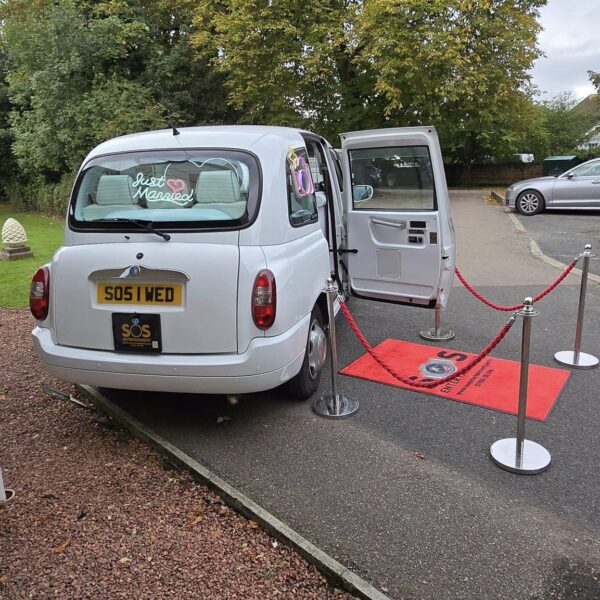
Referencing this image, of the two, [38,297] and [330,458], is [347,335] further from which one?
[38,297]

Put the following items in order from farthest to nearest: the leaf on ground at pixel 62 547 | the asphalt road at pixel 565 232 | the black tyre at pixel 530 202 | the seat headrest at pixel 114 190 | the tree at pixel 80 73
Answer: the tree at pixel 80 73 → the black tyre at pixel 530 202 → the asphalt road at pixel 565 232 → the seat headrest at pixel 114 190 → the leaf on ground at pixel 62 547

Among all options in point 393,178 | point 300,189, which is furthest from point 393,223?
point 300,189

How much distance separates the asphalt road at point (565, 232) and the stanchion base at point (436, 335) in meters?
3.97

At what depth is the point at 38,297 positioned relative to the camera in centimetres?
359

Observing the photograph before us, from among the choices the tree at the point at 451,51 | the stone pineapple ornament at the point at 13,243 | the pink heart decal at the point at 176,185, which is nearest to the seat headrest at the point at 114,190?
the pink heart decal at the point at 176,185

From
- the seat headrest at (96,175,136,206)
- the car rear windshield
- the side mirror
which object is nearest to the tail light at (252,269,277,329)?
the car rear windshield

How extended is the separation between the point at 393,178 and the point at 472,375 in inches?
79.1

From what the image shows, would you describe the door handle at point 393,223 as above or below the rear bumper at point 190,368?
above

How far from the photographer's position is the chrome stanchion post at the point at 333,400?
380cm

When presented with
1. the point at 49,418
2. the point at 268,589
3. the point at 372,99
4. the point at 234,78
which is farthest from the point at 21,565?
the point at 372,99

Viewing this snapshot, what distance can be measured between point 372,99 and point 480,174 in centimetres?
995

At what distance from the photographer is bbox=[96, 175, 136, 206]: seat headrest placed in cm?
363

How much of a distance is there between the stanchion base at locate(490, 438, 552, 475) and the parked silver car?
12.4m

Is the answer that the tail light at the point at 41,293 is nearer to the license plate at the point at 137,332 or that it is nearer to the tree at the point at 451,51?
the license plate at the point at 137,332
